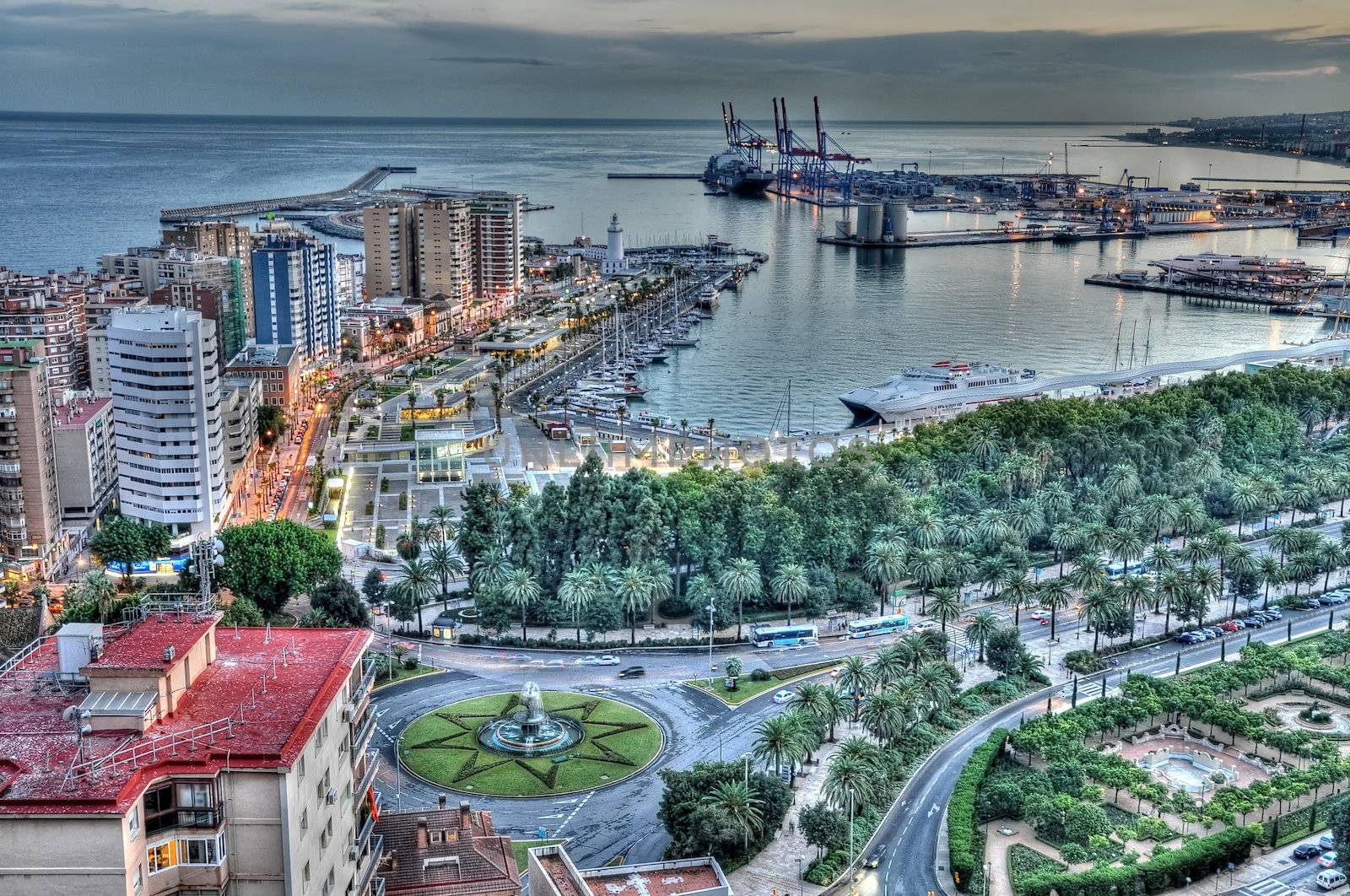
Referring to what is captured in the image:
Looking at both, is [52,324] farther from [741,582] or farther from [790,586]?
[790,586]

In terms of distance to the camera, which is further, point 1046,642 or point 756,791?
point 1046,642

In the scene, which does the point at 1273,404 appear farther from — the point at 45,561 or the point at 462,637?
the point at 45,561

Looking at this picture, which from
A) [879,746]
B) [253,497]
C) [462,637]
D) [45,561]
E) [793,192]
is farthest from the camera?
[793,192]

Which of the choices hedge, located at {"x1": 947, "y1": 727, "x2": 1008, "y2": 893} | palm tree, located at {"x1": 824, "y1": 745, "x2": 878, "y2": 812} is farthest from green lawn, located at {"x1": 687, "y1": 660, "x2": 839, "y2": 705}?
palm tree, located at {"x1": 824, "y1": 745, "x2": 878, "y2": 812}

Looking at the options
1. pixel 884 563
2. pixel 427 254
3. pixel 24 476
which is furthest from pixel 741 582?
pixel 427 254

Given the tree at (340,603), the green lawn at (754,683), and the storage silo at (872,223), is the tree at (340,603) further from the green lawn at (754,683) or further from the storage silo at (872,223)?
the storage silo at (872,223)

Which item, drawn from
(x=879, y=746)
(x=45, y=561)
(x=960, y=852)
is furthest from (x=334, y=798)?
(x=45, y=561)

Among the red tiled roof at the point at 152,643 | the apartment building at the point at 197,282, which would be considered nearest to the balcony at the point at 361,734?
the red tiled roof at the point at 152,643
